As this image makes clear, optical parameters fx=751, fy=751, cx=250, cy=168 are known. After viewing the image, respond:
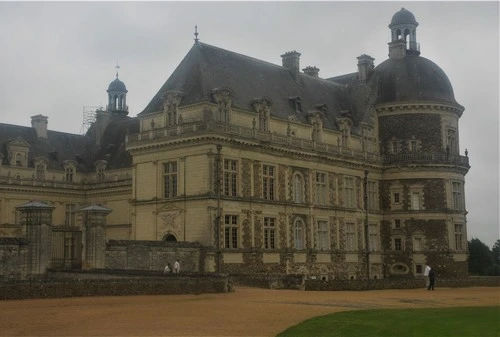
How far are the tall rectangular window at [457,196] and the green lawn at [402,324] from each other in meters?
37.0

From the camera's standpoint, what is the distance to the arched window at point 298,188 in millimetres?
53291

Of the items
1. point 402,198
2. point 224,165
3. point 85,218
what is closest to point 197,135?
point 224,165

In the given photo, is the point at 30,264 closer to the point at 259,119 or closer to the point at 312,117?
A: the point at 259,119

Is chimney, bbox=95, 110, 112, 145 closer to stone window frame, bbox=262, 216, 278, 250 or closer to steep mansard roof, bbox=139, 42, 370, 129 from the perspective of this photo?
steep mansard roof, bbox=139, 42, 370, 129

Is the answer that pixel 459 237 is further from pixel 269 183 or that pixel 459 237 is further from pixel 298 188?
pixel 269 183

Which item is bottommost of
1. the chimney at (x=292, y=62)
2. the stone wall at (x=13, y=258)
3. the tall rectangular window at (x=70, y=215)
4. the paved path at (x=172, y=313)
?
the paved path at (x=172, y=313)

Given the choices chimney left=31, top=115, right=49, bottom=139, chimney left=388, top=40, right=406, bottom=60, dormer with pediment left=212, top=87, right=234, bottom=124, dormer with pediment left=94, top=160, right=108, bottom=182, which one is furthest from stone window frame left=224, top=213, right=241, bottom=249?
chimney left=31, top=115, right=49, bottom=139

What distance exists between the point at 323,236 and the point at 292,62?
14.8 m

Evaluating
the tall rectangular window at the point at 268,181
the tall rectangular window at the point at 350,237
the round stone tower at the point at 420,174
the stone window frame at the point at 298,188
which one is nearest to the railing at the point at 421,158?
the round stone tower at the point at 420,174

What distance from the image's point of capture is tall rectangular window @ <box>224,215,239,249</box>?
46.8 m

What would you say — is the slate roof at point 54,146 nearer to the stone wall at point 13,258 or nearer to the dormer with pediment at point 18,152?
the dormer with pediment at point 18,152

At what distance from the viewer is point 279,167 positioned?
170 feet

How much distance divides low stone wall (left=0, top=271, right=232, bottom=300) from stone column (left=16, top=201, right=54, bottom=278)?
824 mm

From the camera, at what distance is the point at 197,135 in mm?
46781
